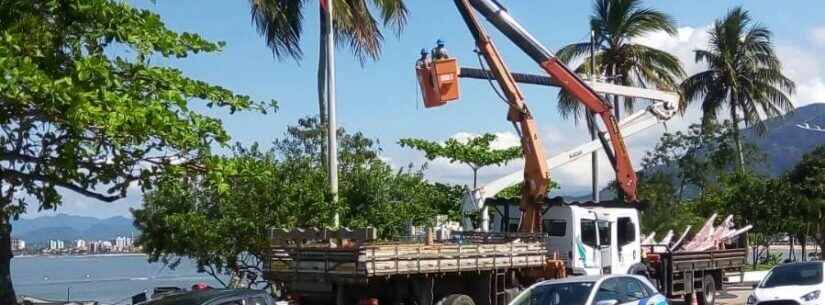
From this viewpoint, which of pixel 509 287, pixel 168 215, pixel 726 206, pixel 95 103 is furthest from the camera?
pixel 726 206

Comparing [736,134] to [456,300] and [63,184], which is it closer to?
[456,300]

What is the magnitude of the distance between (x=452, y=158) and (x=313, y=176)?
13.2 metres

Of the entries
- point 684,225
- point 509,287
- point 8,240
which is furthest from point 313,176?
point 684,225

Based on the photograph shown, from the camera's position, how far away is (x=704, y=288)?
25516 mm

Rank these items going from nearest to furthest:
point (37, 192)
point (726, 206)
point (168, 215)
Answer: point (37, 192) < point (168, 215) < point (726, 206)

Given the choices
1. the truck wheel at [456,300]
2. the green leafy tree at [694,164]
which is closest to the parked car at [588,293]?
the truck wheel at [456,300]

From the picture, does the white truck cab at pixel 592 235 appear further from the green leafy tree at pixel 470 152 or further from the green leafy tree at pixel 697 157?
the green leafy tree at pixel 697 157

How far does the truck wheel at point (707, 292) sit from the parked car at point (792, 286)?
3622mm

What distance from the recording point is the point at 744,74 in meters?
47.8

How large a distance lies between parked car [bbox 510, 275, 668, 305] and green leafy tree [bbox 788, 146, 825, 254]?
32.3 m

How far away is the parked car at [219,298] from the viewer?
38.1 ft

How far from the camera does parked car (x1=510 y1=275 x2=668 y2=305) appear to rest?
14672 mm

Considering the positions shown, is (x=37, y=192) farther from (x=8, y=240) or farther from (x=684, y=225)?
(x=684, y=225)

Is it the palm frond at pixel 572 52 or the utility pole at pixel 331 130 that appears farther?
the palm frond at pixel 572 52
